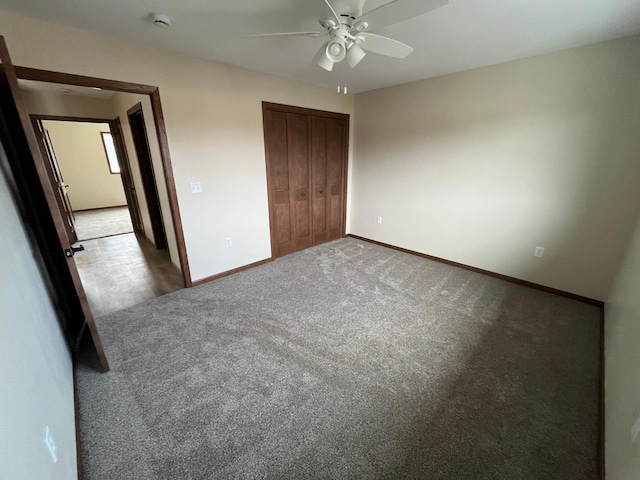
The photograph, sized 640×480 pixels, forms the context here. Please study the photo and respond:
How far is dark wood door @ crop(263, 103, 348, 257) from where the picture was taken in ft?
11.3

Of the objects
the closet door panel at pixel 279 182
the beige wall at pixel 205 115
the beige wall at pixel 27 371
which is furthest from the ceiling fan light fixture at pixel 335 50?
the beige wall at pixel 27 371

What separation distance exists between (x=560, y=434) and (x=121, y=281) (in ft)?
13.8

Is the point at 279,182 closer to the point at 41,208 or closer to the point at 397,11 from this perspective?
the point at 41,208

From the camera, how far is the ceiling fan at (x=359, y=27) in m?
1.26

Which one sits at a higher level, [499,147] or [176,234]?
[499,147]

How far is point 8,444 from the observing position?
2.39ft

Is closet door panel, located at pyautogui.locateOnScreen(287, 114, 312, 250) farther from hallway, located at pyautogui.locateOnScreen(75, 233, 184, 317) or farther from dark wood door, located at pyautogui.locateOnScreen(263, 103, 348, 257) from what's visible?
hallway, located at pyautogui.locateOnScreen(75, 233, 184, 317)

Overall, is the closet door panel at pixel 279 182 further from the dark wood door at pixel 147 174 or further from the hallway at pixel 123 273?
the dark wood door at pixel 147 174

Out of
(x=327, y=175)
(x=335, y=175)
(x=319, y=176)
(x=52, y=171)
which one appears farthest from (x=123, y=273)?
(x=335, y=175)

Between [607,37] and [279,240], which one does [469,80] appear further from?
[279,240]

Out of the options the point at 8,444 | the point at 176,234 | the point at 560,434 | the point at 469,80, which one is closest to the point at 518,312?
the point at 560,434

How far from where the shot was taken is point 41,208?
1.80 meters

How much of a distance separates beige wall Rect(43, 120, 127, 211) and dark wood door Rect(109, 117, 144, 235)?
9.01 feet

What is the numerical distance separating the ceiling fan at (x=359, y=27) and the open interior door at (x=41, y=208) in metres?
1.37
